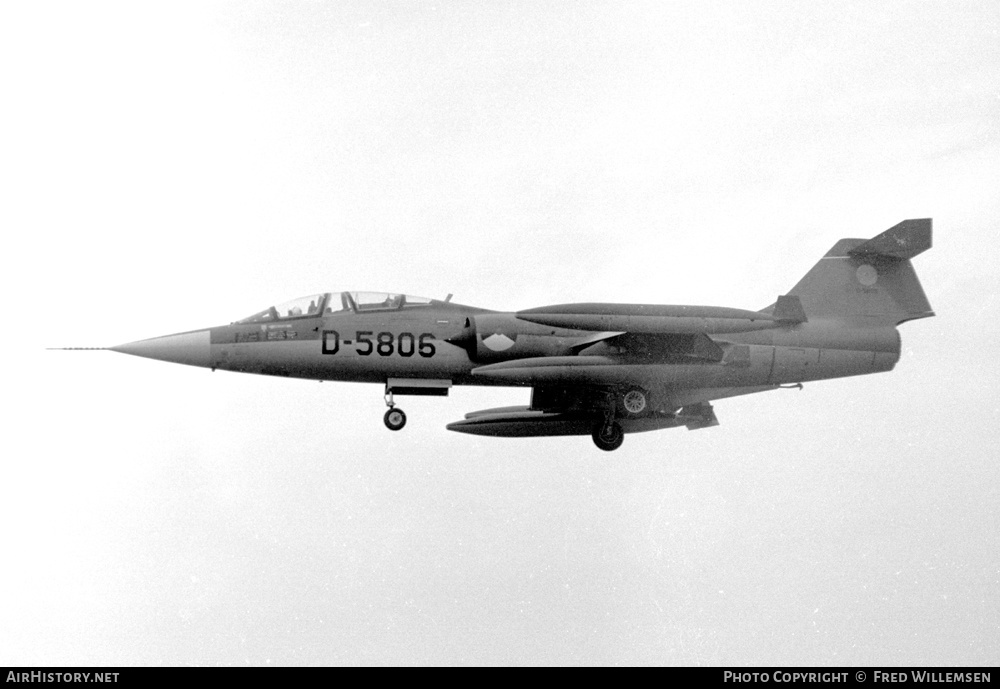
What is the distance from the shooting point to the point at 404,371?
2188 cm

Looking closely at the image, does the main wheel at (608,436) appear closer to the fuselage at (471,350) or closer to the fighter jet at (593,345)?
the fighter jet at (593,345)

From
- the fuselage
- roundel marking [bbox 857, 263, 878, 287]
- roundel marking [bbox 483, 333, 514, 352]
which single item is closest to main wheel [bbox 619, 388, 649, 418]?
the fuselage

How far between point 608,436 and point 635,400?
2.88ft

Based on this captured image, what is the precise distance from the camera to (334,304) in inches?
869

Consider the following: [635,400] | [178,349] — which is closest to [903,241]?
[635,400]

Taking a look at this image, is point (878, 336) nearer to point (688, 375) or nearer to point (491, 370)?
point (688, 375)

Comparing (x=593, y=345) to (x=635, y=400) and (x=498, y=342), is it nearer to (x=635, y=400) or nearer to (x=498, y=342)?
(x=635, y=400)

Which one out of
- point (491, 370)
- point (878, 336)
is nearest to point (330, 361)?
point (491, 370)

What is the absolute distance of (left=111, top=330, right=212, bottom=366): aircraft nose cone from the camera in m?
21.5

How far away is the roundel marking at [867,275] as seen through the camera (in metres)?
23.3

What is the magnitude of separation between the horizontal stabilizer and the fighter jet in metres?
0.02
